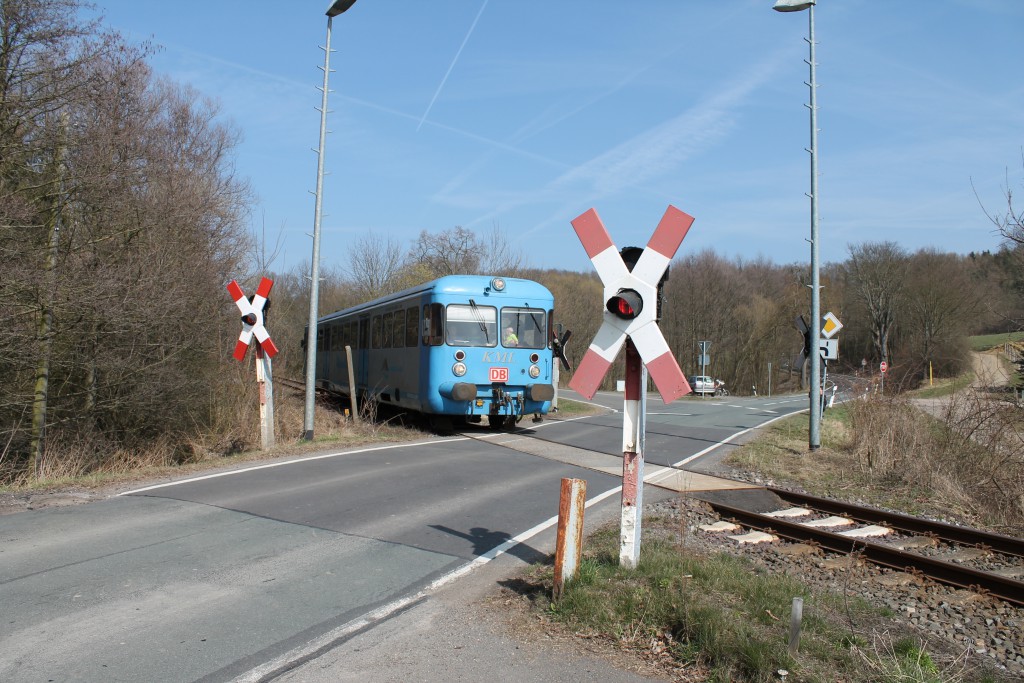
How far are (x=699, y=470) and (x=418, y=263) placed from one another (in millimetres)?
27672

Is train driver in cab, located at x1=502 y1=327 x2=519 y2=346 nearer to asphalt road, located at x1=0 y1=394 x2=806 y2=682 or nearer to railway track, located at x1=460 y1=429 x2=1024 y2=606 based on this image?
asphalt road, located at x1=0 y1=394 x2=806 y2=682

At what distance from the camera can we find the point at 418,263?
3853cm

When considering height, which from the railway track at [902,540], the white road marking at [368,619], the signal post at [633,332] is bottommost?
the railway track at [902,540]

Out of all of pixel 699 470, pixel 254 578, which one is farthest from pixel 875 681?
pixel 699 470

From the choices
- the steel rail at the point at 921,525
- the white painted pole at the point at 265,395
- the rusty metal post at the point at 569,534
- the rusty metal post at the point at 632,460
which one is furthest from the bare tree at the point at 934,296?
the rusty metal post at the point at 569,534

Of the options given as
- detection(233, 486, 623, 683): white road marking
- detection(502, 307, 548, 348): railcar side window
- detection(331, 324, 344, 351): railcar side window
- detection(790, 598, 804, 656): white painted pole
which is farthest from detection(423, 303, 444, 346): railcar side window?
detection(790, 598, 804, 656): white painted pole

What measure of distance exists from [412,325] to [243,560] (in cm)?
1119

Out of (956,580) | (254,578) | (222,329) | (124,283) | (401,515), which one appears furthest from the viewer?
(222,329)

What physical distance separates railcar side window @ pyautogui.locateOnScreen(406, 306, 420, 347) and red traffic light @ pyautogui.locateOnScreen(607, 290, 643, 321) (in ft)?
38.5

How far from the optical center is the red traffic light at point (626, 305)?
5.38 meters

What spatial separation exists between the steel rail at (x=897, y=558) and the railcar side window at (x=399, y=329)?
34.4 ft

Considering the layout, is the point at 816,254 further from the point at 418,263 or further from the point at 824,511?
the point at 418,263

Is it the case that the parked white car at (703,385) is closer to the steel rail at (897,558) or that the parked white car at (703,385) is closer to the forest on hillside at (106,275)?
the forest on hillside at (106,275)

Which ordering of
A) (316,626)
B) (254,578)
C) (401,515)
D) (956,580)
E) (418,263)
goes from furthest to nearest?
(418,263)
(401,515)
(956,580)
(254,578)
(316,626)
